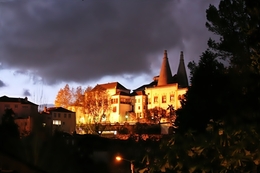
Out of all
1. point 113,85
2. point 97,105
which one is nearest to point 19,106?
point 97,105

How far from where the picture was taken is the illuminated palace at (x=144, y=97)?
30.8 m

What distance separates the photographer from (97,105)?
3003 cm

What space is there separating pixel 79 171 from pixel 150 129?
410 inches

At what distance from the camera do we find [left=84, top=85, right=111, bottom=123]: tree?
29508mm

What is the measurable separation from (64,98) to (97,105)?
464 centimetres

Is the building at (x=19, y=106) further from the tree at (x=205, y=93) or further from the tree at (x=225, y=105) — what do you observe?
the tree at (x=225, y=105)

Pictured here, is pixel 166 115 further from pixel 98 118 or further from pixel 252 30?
pixel 252 30

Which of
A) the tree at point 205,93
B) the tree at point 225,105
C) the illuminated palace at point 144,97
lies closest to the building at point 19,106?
the illuminated palace at point 144,97

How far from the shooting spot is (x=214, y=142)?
1.35 m

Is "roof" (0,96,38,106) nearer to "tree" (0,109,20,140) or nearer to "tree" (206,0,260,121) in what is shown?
"tree" (0,109,20,140)

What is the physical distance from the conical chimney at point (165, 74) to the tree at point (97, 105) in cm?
532

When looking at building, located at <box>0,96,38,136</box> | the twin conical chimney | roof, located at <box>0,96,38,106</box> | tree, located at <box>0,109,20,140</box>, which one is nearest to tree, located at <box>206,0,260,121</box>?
tree, located at <box>0,109,20,140</box>

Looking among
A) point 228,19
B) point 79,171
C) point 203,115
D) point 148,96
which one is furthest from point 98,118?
point 228,19

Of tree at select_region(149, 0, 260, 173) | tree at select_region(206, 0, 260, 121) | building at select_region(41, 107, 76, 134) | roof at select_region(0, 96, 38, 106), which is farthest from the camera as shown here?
building at select_region(41, 107, 76, 134)
